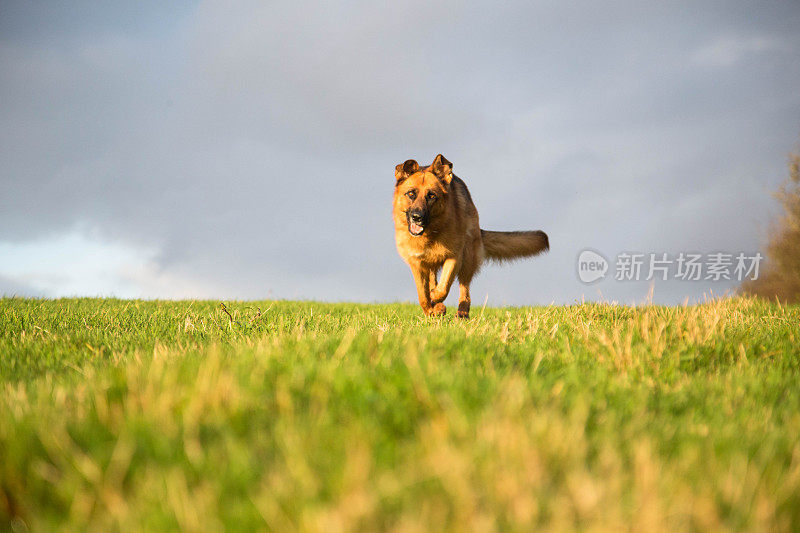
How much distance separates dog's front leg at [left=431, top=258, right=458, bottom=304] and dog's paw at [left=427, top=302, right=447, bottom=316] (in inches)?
3.4

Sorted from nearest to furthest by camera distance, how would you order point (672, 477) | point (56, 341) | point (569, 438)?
1. point (672, 477)
2. point (569, 438)
3. point (56, 341)

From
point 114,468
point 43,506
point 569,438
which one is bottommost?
point 43,506

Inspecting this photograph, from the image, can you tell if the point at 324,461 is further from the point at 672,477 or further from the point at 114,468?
the point at 672,477

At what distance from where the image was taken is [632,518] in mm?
1591

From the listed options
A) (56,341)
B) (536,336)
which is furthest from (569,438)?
(56,341)

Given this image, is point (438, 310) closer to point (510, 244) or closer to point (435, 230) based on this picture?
point (435, 230)

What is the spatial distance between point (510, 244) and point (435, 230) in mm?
2495

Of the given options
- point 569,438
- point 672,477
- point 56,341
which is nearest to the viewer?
point 672,477

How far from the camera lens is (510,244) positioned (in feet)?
32.6

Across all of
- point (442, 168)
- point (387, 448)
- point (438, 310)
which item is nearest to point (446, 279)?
point (438, 310)

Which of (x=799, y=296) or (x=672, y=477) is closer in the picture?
(x=672, y=477)

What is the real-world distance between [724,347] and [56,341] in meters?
5.44

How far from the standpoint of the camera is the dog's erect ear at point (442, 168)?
771cm

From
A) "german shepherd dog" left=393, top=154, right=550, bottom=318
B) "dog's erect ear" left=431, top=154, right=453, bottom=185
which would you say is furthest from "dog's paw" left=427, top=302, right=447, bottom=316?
"dog's erect ear" left=431, top=154, right=453, bottom=185
